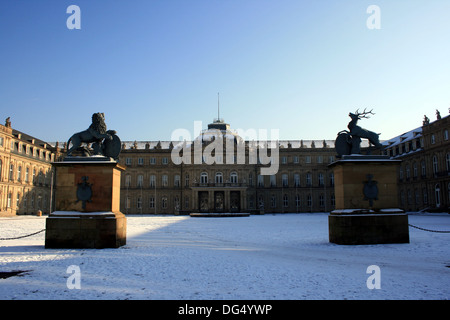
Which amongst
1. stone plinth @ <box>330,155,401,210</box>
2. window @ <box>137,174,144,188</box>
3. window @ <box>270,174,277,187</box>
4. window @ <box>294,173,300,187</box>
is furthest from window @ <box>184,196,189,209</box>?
stone plinth @ <box>330,155,401,210</box>

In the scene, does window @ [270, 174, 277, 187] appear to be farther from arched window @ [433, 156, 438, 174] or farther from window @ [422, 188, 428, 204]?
arched window @ [433, 156, 438, 174]

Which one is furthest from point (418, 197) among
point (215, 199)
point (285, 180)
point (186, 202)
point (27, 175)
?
point (27, 175)

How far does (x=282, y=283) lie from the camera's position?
680 centimetres

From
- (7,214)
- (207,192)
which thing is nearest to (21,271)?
(7,214)

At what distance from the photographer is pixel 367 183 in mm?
13219

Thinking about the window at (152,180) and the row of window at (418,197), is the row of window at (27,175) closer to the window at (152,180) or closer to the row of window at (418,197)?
the window at (152,180)

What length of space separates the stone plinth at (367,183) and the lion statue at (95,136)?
9.02 meters

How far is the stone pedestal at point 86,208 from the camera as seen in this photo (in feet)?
39.3

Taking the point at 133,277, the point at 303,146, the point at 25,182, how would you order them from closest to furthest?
the point at 133,277 < the point at 25,182 < the point at 303,146

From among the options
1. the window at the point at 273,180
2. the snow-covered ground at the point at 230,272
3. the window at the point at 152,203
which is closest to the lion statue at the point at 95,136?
the snow-covered ground at the point at 230,272

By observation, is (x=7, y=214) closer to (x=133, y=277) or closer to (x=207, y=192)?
(x=207, y=192)

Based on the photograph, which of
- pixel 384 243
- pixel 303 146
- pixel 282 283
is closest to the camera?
pixel 282 283

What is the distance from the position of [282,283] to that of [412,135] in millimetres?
58184
